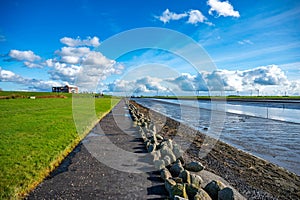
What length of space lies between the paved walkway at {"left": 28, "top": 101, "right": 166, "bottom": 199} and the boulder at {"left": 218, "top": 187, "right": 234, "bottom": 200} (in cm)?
128

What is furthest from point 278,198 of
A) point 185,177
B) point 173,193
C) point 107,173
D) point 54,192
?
point 54,192

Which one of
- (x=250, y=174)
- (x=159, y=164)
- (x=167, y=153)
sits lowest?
(x=250, y=174)

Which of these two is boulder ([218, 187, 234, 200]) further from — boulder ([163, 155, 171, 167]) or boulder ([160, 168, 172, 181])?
boulder ([163, 155, 171, 167])

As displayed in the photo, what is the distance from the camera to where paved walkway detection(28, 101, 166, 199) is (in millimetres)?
5539

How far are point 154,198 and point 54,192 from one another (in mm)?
2360

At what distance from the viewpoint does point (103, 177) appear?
664 centimetres

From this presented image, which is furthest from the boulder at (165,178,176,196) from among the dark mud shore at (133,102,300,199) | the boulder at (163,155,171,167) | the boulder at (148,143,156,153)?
the boulder at (148,143,156,153)

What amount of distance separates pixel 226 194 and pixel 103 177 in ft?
11.1

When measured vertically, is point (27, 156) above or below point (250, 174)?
above

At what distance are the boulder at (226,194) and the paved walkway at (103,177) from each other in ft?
4.21

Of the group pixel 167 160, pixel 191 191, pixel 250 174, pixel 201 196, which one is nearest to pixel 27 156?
pixel 167 160

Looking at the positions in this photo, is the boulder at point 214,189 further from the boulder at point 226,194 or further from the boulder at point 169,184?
the boulder at point 169,184

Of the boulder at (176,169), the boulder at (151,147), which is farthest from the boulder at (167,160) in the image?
the boulder at (151,147)

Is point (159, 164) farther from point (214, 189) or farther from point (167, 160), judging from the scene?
point (214, 189)
